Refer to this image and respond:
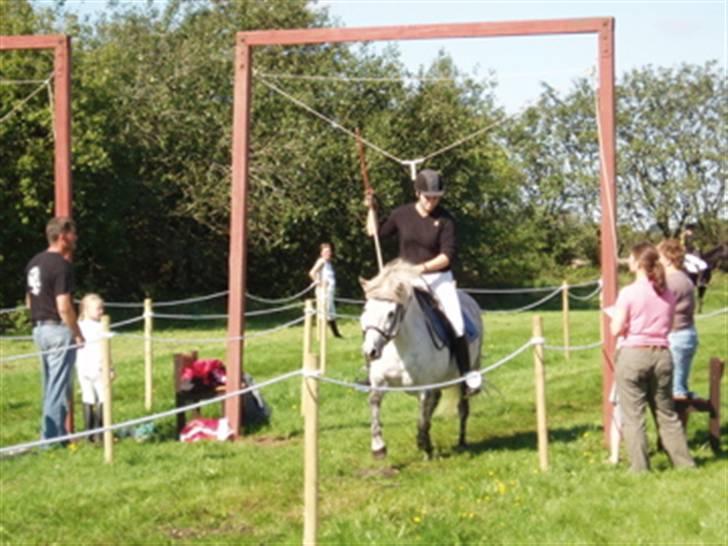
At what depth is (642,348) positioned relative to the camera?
1123 centimetres

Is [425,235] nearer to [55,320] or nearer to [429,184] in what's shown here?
[429,184]

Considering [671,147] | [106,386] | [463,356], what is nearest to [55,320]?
[106,386]

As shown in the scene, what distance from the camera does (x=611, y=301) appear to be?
13484 millimetres

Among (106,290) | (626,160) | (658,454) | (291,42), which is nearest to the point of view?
(658,454)

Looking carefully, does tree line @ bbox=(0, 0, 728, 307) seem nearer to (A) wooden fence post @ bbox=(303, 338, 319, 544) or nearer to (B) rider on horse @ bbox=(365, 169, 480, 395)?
(B) rider on horse @ bbox=(365, 169, 480, 395)

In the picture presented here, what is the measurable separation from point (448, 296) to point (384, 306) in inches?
44.5

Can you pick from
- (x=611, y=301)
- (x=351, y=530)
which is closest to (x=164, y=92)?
(x=611, y=301)

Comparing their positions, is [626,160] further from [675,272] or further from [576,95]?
[675,272]

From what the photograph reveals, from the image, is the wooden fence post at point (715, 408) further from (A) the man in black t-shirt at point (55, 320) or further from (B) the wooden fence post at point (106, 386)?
(A) the man in black t-shirt at point (55, 320)

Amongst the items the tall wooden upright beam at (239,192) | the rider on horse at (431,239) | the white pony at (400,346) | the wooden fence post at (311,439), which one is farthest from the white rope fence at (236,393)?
the tall wooden upright beam at (239,192)

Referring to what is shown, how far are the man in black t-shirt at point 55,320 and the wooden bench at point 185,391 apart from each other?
124 centimetres

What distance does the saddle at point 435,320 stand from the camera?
12719 mm

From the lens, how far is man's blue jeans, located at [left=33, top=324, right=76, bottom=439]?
43.3 ft

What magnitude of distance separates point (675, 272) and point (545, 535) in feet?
14.8
